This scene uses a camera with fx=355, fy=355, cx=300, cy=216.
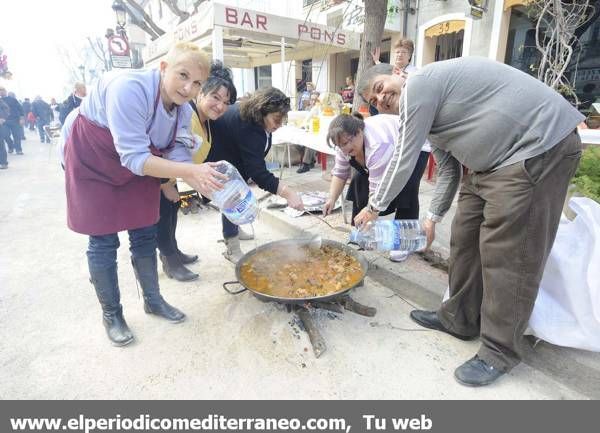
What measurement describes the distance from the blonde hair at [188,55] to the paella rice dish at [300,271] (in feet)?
4.47

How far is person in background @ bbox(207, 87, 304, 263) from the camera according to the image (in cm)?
259

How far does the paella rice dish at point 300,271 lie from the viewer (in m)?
2.39

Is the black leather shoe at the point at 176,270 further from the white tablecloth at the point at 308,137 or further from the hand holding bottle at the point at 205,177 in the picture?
the white tablecloth at the point at 308,137

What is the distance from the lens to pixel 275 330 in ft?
7.95

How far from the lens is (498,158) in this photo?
1693 millimetres

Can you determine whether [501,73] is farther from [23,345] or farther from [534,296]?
[23,345]

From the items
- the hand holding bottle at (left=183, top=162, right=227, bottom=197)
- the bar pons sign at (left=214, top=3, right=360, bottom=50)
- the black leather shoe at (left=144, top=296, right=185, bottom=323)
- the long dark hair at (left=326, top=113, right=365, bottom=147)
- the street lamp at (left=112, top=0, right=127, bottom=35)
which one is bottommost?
the black leather shoe at (left=144, top=296, right=185, bottom=323)

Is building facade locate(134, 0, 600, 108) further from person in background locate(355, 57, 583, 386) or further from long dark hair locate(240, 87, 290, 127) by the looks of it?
person in background locate(355, 57, 583, 386)

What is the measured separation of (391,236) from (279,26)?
6555 millimetres

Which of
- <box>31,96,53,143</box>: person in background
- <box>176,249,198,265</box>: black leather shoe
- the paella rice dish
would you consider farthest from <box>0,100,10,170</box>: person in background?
the paella rice dish

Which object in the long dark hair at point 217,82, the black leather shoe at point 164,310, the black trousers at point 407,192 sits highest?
the long dark hair at point 217,82

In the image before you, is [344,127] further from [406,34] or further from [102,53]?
[102,53]

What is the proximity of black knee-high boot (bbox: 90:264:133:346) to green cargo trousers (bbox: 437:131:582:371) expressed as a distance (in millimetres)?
2153

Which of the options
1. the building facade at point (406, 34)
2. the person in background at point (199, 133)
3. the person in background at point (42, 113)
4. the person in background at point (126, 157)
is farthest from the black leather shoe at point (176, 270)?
the person in background at point (42, 113)
